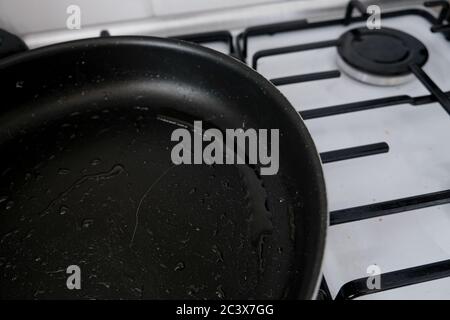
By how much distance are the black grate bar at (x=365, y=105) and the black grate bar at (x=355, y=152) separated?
0.19ft

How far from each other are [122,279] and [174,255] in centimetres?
6

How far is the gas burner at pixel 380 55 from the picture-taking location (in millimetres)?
565

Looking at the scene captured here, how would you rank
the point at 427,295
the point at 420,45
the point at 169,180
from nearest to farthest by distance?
the point at 427,295 < the point at 169,180 < the point at 420,45

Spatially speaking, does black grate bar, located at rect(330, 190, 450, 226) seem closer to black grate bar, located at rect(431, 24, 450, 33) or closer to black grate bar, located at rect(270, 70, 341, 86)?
black grate bar, located at rect(270, 70, 341, 86)

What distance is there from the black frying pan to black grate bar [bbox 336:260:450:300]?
46 mm

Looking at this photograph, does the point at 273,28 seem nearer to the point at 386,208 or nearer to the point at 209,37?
the point at 209,37

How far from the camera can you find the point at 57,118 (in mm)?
557

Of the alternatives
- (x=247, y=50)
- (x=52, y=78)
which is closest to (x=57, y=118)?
(x=52, y=78)

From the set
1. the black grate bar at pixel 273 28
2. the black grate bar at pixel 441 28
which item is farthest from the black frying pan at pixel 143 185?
the black grate bar at pixel 441 28

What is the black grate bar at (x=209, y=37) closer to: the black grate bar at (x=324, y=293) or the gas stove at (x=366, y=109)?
the gas stove at (x=366, y=109)

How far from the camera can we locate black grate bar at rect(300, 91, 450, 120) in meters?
0.51

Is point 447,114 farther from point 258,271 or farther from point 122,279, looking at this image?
point 122,279

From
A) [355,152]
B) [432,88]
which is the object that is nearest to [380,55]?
[432,88]

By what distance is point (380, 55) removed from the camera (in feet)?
1.92
